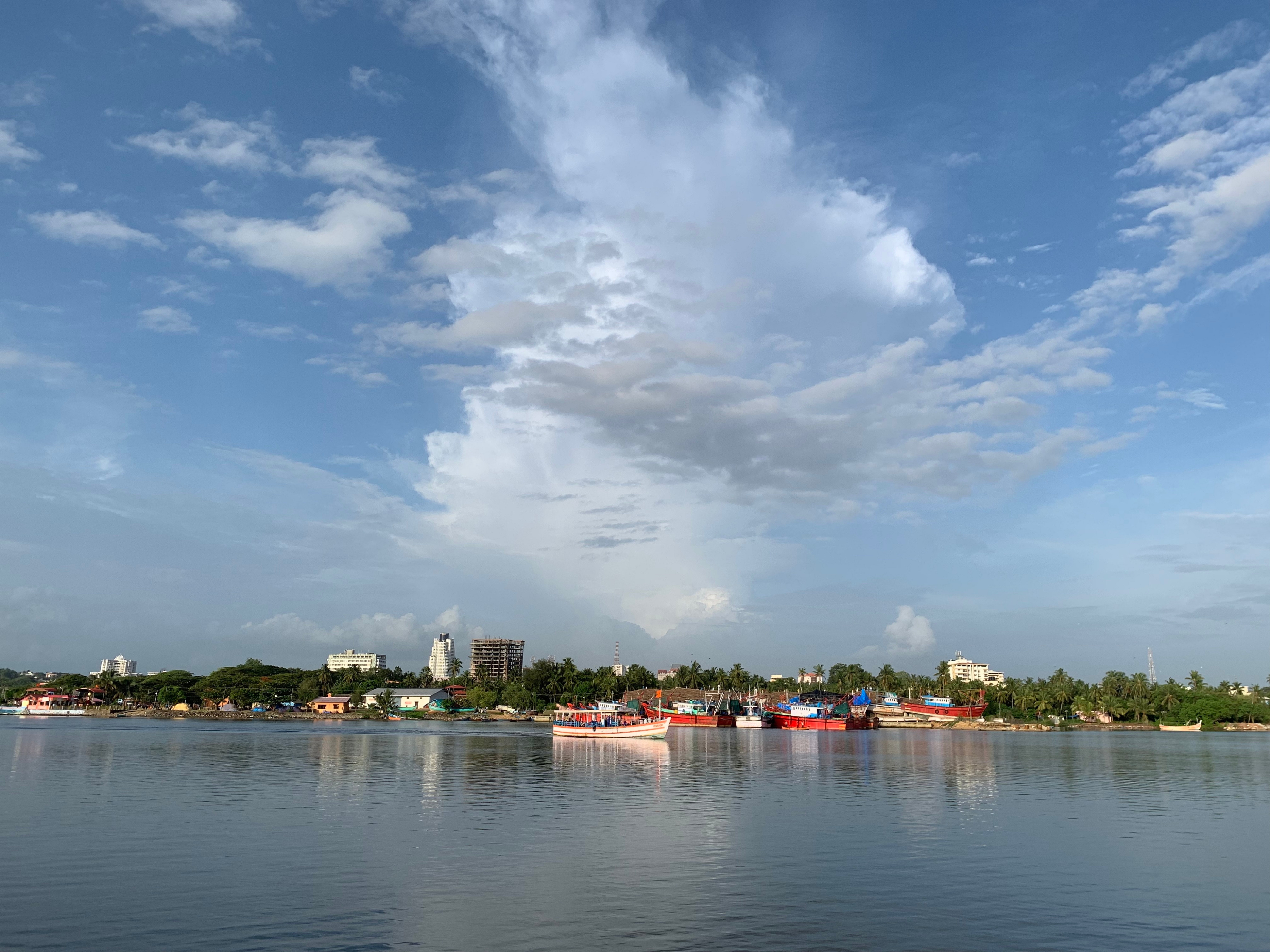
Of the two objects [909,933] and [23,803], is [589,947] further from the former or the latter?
[23,803]

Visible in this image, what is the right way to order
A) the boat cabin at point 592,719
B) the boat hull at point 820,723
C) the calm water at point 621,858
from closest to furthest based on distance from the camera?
the calm water at point 621,858, the boat cabin at point 592,719, the boat hull at point 820,723

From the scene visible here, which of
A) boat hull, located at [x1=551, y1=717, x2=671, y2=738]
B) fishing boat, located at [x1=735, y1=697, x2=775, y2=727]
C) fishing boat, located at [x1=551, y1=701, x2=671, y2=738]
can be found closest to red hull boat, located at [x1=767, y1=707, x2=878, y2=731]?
fishing boat, located at [x1=735, y1=697, x2=775, y2=727]

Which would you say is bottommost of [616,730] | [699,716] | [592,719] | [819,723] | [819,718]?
[819,723]

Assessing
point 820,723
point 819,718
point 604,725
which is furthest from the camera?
point 819,718

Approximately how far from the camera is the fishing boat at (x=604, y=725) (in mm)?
119500

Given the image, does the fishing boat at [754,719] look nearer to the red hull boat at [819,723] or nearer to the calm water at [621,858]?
the red hull boat at [819,723]

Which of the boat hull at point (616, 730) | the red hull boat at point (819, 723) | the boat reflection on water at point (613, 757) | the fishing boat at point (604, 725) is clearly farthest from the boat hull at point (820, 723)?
the boat reflection on water at point (613, 757)

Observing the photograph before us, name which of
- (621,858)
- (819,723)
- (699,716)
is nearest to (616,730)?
(699,716)

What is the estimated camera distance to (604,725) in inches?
4914

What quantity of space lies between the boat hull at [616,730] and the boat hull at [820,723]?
56.5 metres

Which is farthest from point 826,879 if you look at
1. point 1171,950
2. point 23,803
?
point 23,803

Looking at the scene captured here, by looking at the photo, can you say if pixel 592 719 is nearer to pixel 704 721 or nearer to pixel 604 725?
pixel 604 725

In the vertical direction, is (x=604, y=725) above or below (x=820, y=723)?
above

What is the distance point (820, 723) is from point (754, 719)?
13898 mm
